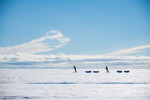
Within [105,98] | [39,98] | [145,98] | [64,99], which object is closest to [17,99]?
[39,98]

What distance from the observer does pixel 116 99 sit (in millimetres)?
11430

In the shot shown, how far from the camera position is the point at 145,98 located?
11.6 m

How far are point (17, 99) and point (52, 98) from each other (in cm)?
229

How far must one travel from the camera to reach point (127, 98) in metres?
11.7

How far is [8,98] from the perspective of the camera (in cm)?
1154

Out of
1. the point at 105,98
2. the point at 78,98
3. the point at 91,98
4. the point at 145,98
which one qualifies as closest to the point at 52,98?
the point at 78,98

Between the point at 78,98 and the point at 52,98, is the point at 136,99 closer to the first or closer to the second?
the point at 78,98

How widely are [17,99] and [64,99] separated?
122 inches

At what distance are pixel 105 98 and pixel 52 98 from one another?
3629mm

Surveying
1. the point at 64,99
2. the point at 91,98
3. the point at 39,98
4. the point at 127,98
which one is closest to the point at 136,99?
the point at 127,98

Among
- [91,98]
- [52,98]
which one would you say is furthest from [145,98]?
[52,98]

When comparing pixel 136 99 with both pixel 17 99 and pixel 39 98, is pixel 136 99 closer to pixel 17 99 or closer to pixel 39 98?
pixel 39 98

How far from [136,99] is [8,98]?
8.50 metres

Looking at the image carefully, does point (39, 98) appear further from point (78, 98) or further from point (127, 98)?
point (127, 98)
